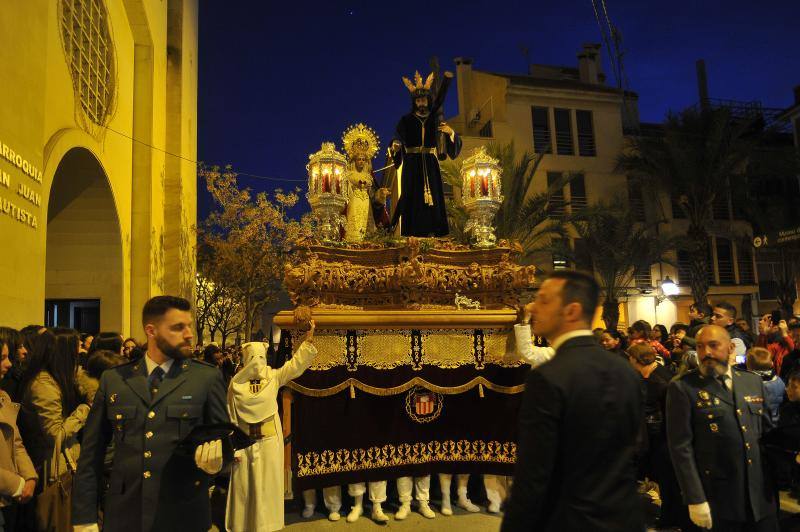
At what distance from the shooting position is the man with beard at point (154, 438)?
3.32 meters

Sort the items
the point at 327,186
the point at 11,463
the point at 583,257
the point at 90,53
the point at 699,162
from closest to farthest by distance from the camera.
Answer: the point at 11,463
the point at 327,186
the point at 90,53
the point at 699,162
the point at 583,257

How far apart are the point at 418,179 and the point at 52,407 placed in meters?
4.98

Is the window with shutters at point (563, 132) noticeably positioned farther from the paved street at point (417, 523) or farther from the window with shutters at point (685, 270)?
the paved street at point (417, 523)

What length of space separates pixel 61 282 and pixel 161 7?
8.11 meters

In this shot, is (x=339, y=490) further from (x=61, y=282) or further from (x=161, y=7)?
(x=161, y=7)

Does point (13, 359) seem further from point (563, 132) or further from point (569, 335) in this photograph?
point (563, 132)

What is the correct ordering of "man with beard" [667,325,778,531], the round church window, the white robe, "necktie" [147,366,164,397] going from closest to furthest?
"necktie" [147,366,164,397] < "man with beard" [667,325,778,531] < the white robe < the round church window

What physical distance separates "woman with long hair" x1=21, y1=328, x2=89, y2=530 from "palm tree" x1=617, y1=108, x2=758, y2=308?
23.0 m

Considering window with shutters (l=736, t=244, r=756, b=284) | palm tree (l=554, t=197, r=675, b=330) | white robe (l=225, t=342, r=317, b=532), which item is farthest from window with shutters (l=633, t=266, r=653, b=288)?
white robe (l=225, t=342, r=317, b=532)

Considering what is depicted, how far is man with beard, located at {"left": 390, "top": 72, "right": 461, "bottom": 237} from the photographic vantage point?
791cm

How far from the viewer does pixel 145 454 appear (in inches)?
133

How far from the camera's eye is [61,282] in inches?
561

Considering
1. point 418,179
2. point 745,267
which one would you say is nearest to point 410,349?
point 418,179

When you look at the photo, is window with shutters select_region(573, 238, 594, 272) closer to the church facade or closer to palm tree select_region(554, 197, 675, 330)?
palm tree select_region(554, 197, 675, 330)
